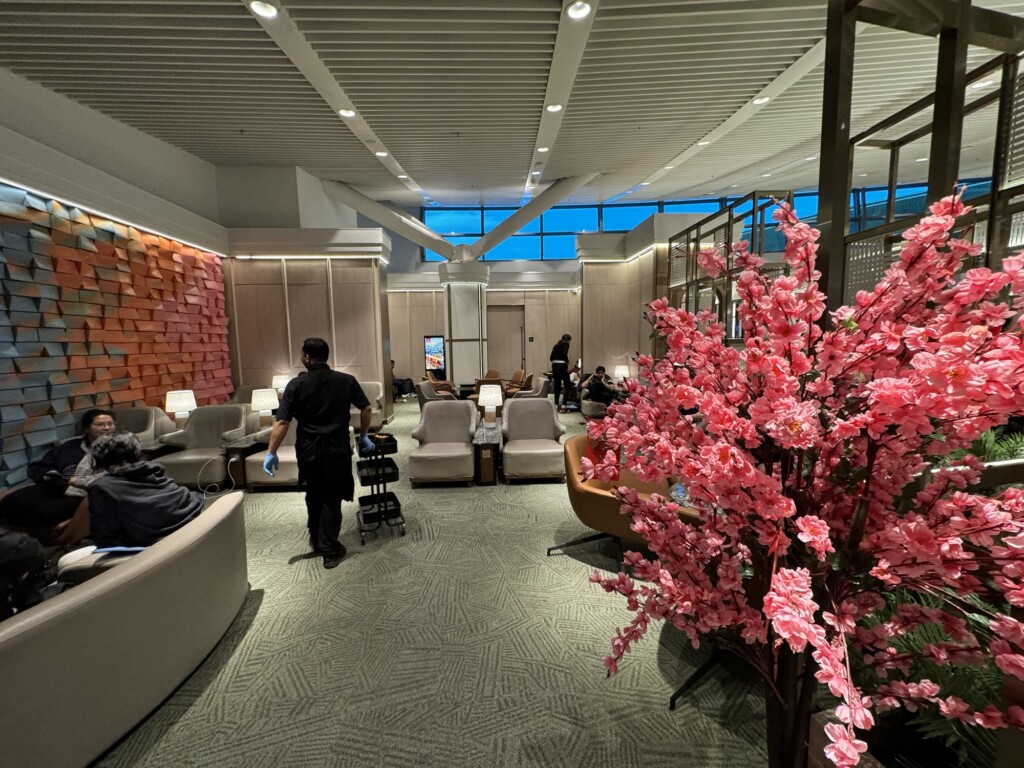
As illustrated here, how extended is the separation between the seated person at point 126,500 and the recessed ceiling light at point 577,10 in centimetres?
433

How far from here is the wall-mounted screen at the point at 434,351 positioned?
1323 centimetres

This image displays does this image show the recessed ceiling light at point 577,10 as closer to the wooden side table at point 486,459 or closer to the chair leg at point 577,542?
the wooden side table at point 486,459

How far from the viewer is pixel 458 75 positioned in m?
4.62

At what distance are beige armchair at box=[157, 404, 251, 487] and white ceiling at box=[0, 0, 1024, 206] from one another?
Answer: 361 cm

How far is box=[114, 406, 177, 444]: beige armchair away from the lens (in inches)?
195

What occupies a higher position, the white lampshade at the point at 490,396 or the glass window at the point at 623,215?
the glass window at the point at 623,215

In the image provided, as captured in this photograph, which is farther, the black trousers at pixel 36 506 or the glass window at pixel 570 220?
the glass window at pixel 570 220

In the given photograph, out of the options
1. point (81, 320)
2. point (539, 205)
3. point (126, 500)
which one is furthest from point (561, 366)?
point (126, 500)

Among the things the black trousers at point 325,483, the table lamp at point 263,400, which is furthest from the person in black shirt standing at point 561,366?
the black trousers at point 325,483

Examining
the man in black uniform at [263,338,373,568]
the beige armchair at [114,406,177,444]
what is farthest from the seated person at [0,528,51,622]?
the beige armchair at [114,406,177,444]

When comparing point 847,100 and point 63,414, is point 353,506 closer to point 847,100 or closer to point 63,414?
point 63,414

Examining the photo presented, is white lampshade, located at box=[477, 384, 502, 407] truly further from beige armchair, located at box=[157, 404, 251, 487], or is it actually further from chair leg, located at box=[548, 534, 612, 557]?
beige armchair, located at box=[157, 404, 251, 487]

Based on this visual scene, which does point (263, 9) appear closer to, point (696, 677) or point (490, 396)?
point (490, 396)

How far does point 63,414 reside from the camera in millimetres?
4316
